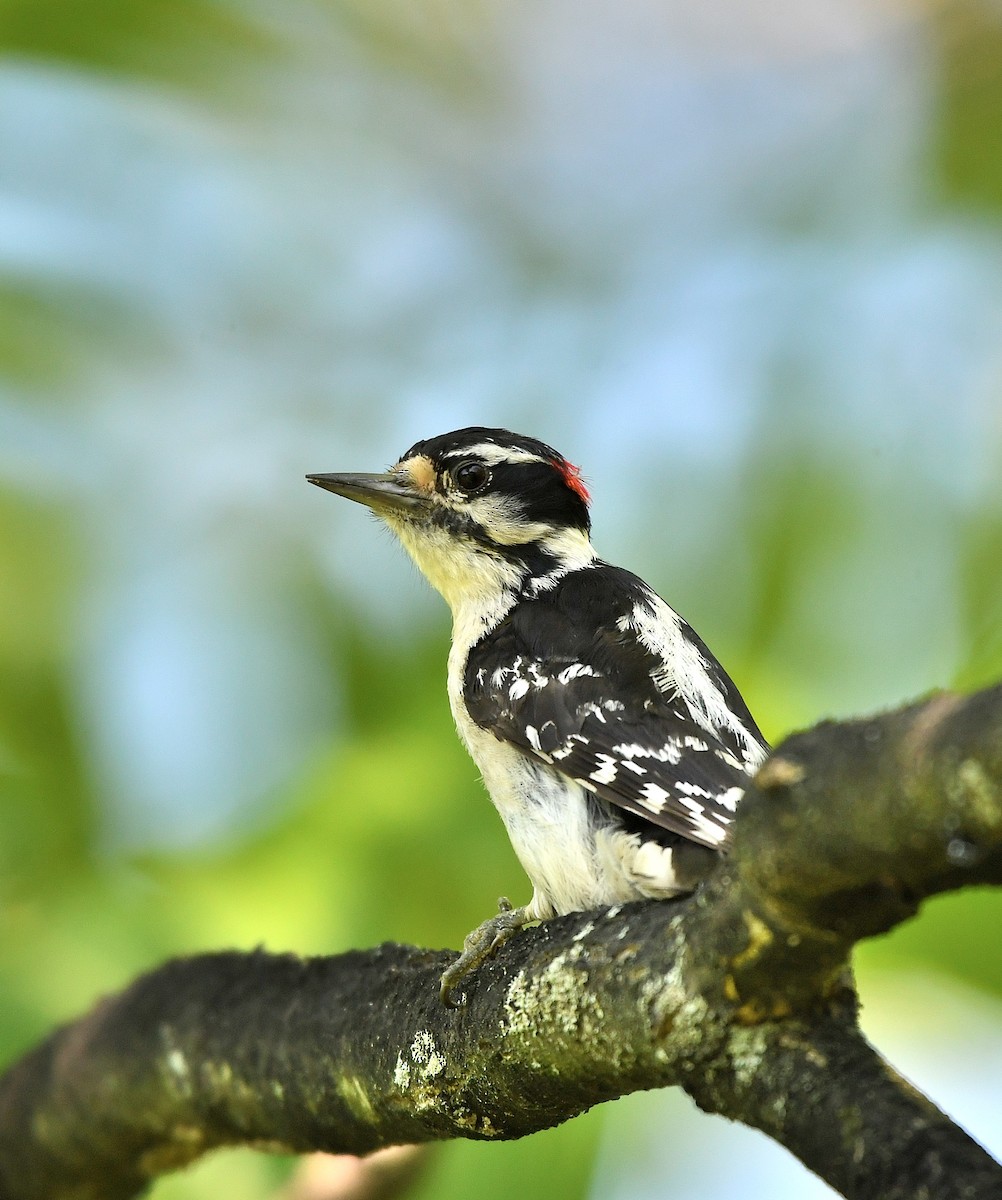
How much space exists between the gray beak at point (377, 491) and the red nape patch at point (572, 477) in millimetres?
368

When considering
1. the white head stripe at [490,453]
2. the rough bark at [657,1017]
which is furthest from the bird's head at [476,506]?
the rough bark at [657,1017]

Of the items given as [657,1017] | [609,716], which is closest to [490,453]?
[609,716]

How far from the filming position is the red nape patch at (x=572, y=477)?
367 centimetres

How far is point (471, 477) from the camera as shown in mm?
3586

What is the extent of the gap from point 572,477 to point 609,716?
3.69 feet

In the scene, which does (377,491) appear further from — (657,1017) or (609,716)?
(657,1017)

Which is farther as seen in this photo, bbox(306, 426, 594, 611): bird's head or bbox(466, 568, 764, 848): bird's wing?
bbox(306, 426, 594, 611): bird's head

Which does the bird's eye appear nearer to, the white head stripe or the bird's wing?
the white head stripe

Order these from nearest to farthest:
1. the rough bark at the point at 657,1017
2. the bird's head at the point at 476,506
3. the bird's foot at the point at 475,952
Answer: the rough bark at the point at 657,1017, the bird's foot at the point at 475,952, the bird's head at the point at 476,506

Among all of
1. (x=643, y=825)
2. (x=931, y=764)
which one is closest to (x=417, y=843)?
(x=643, y=825)

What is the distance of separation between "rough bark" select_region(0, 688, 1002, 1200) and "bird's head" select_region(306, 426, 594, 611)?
3.58 feet

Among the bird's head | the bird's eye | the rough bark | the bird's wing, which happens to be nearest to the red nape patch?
the bird's head

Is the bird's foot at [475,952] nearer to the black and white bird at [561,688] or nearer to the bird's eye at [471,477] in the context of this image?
the black and white bird at [561,688]

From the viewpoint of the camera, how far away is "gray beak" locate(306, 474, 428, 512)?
3576mm
